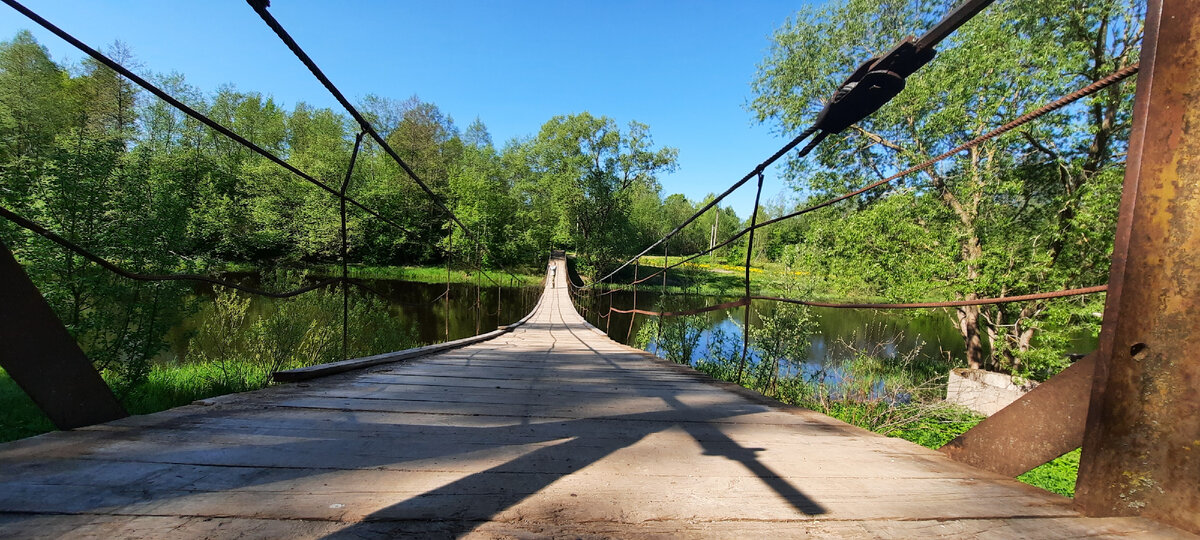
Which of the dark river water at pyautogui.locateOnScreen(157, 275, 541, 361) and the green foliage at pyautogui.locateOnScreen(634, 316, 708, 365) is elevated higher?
the green foliage at pyautogui.locateOnScreen(634, 316, 708, 365)

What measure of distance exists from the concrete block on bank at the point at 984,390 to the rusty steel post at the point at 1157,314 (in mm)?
6887

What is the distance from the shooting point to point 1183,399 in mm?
679

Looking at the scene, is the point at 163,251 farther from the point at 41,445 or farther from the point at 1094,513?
the point at 1094,513

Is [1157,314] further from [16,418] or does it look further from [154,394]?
[154,394]

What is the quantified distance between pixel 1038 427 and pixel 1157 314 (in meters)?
0.33

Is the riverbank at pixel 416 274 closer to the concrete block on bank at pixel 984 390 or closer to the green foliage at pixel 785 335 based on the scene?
the green foliage at pixel 785 335

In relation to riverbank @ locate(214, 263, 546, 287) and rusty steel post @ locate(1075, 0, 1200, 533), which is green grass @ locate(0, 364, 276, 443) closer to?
rusty steel post @ locate(1075, 0, 1200, 533)

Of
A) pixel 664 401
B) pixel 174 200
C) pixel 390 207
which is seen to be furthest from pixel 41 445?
pixel 390 207

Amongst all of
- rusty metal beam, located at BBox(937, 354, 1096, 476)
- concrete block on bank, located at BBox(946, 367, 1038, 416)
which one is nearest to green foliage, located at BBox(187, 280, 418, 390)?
rusty metal beam, located at BBox(937, 354, 1096, 476)

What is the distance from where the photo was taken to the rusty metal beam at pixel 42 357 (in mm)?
823

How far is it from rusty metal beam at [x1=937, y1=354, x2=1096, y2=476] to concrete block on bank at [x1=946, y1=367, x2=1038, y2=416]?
21.9 feet

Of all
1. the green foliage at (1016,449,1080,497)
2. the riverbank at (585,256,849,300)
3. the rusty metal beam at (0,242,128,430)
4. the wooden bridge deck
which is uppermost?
the riverbank at (585,256,849,300)

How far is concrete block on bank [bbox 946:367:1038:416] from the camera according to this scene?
605 centimetres

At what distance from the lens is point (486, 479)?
0.84 metres
